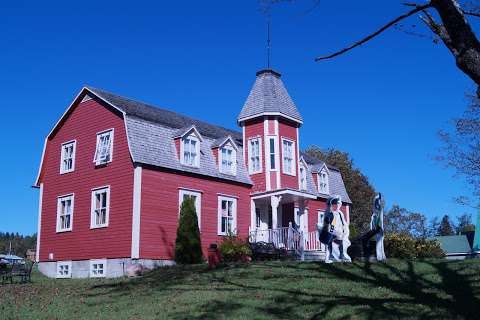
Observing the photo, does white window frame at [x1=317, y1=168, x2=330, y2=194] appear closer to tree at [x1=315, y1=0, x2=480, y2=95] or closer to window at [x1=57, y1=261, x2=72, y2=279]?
window at [x1=57, y1=261, x2=72, y2=279]

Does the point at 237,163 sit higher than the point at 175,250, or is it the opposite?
the point at 237,163

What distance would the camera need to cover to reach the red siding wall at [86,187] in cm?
2245

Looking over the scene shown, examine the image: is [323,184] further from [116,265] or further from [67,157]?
[67,157]

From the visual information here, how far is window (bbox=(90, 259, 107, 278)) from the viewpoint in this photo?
22.6m

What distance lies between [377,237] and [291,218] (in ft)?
38.9

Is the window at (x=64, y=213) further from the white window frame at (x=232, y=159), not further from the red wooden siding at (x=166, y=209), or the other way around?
the white window frame at (x=232, y=159)

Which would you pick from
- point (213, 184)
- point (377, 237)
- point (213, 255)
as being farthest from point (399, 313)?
point (213, 184)

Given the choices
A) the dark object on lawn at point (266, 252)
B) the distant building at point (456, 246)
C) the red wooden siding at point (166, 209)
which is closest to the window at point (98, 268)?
the red wooden siding at point (166, 209)

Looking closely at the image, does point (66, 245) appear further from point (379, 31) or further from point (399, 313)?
point (379, 31)

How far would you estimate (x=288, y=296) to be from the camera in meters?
12.0

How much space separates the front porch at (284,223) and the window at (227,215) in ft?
3.91

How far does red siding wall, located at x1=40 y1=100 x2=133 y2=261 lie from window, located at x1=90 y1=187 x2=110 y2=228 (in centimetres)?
28

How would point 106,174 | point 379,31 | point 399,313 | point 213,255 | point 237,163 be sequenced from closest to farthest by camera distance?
1. point 379,31
2. point 399,313
3. point 213,255
4. point 106,174
5. point 237,163

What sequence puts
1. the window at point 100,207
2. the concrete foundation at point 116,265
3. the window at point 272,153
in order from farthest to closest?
the window at point 272,153
the window at point 100,207
the concrete foundation at point 116,265
